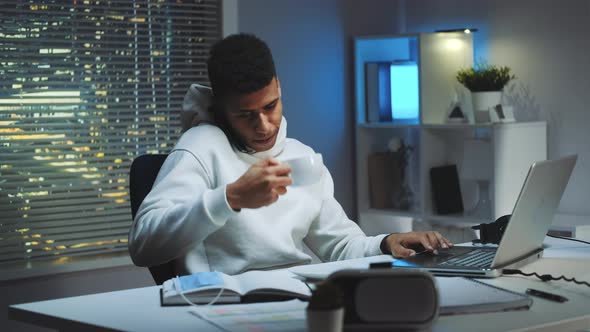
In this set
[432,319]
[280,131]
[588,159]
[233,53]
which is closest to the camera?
[432,319]

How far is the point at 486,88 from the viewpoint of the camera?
13.6 feet

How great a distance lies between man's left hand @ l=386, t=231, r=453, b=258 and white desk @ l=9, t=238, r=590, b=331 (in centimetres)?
33

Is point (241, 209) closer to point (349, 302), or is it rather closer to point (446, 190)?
point (349, 302)

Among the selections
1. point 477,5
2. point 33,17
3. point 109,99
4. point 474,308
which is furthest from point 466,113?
point 474,308

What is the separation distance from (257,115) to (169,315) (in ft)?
2.61

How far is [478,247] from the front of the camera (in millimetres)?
2447

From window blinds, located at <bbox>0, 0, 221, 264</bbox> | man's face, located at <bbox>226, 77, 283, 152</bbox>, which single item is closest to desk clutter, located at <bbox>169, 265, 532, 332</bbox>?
man's face, located at <bbox>226, 77, 283, 152</bbox>

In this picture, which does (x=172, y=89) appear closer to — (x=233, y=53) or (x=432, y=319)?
(x=233, y=53)

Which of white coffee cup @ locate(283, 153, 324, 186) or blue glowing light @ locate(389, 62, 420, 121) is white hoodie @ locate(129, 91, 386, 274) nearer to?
white coffee cup @ locate(283, 153, 324, 186)

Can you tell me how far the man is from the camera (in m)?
2.21

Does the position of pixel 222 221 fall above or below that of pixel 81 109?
below

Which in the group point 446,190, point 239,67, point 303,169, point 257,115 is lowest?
point 446,190

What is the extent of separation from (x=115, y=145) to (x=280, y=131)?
1.62 metres

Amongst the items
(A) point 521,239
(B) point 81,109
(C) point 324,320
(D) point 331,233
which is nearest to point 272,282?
(C) point 324,320
